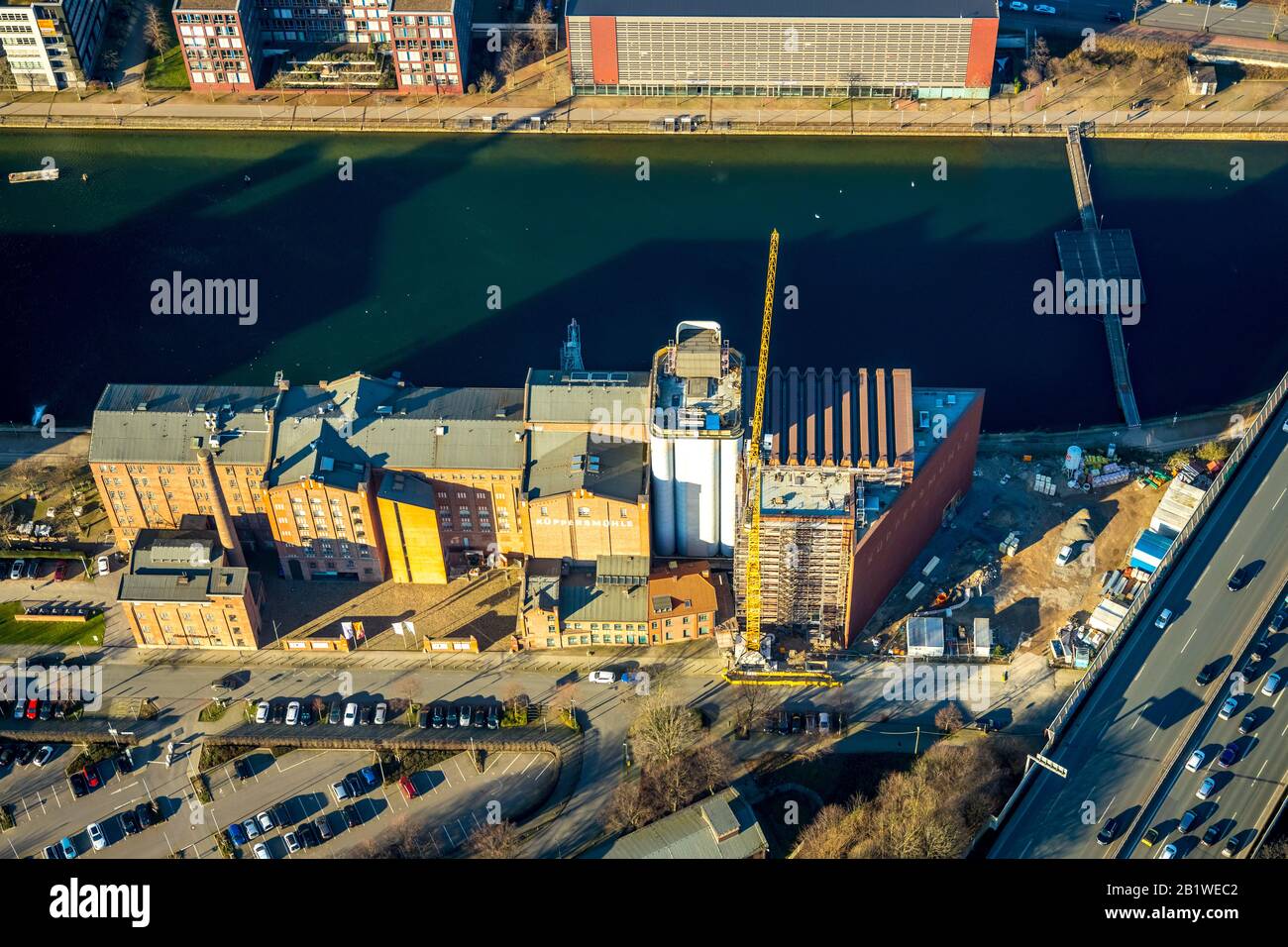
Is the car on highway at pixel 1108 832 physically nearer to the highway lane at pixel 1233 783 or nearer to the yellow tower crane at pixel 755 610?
the highway lane at pixel 1233 783

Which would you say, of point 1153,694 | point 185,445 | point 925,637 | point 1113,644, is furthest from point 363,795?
point 1153,694

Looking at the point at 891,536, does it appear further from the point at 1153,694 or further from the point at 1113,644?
the point at 1153,694

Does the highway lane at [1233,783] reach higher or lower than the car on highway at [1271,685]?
lower

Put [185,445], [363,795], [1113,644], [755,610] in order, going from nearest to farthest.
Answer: [1113,644] → [363,795] → [755,610] → [185,445]

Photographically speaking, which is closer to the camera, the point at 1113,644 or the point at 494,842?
the point at 494,842

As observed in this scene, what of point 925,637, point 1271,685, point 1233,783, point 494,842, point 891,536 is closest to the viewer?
point 1233,783

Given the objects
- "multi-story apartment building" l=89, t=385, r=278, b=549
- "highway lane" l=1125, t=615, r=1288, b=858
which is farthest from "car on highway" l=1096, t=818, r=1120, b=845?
"multi-story apartment building" l=89, t=385, r=278, b=549

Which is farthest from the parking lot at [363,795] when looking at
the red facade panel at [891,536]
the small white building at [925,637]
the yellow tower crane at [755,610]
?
the small white building at [925,637]
